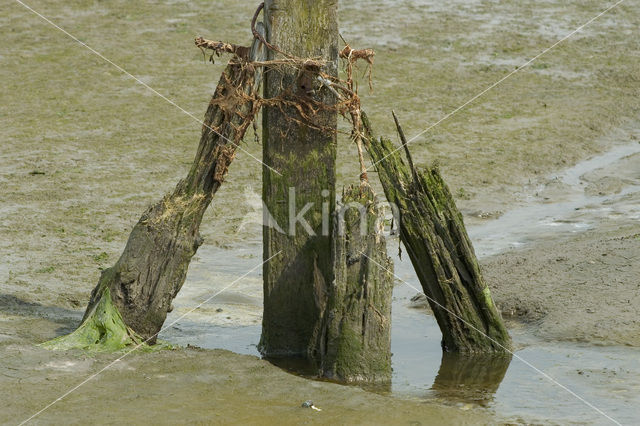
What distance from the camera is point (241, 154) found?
1146cm

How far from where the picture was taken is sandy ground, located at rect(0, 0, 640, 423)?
593 centimetres

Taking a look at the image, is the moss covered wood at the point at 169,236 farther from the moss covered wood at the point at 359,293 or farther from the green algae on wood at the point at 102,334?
the moss covered wood at the point at 359,293

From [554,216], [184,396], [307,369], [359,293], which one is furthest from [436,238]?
[554,216]

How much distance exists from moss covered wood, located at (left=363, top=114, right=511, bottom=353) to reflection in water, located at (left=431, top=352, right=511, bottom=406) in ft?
0.78

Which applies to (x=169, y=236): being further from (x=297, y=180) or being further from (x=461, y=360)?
(x=461, y=360)

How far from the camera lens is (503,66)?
14.4m

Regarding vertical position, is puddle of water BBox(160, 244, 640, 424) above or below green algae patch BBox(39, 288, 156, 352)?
below

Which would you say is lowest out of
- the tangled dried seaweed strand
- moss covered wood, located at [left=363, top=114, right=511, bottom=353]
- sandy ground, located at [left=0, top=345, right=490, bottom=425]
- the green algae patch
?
sandy ground, located at [left=0, top=345, right=490, bottom=425]

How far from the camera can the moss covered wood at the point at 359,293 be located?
19.8 ft

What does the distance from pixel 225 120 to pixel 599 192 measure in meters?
5.72

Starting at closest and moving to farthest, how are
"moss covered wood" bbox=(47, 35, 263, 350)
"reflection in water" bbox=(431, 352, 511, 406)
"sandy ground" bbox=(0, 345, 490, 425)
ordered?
1. "sandy ground" bbox=(0, 345, 490, 425)
2. "reflection in water" bbox=(431, 352, 511, 406)
3. "moss covered wood" bbox=(47, 35, 263, 350)

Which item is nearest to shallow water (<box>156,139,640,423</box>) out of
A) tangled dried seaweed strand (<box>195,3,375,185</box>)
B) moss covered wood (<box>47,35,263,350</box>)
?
moss covered wood (<box>47,35,263,350</box>)

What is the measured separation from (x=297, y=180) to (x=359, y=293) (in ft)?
2.73

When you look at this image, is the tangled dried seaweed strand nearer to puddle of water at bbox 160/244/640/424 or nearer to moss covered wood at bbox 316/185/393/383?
moss covered wood at bbox 316/185/393/383
